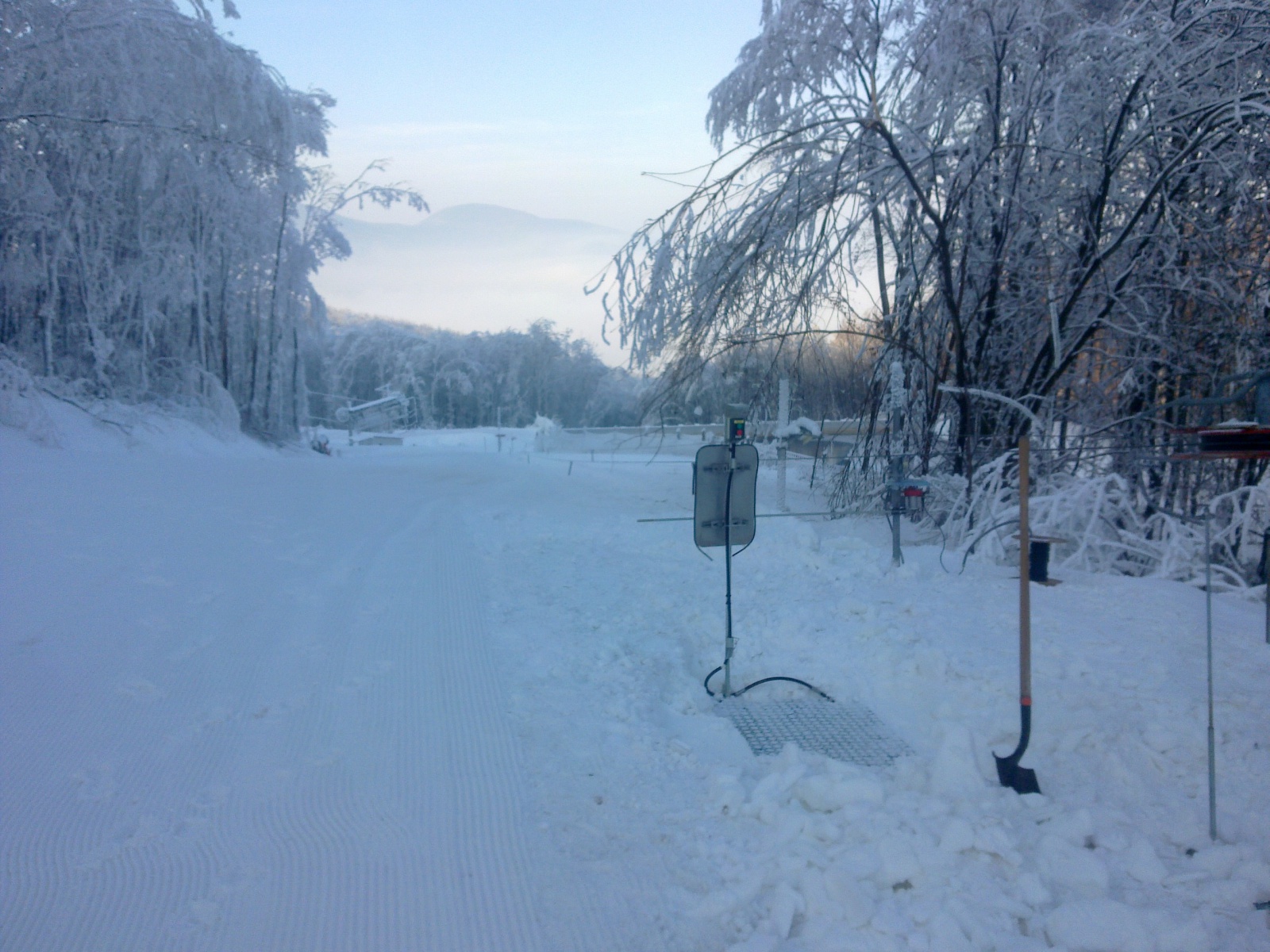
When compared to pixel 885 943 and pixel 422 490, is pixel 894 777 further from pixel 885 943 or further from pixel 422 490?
pixel 422 490

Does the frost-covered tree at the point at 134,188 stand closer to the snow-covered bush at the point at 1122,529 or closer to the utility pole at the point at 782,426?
the utility pole at the point at 782,426

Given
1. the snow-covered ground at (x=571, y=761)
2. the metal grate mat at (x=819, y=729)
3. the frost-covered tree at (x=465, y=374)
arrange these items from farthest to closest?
the frost-covered tree at (x=465, y=374) < the metal grate mat at (x=819, y=729) < the snow-covered ground at (x=571, y=761)

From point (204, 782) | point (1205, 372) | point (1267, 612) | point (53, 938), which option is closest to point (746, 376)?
point (1205, 372)

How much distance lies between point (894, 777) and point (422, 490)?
1139 centimetres

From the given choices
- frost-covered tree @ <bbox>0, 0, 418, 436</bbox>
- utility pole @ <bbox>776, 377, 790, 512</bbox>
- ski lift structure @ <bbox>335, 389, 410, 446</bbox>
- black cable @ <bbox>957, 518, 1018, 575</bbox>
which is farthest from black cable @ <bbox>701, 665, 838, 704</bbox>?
ski lift structure @ <bbox>335, 389, 410, 446</bbox>

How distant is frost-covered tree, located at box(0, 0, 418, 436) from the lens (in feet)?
38.0

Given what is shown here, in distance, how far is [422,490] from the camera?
46.5ft

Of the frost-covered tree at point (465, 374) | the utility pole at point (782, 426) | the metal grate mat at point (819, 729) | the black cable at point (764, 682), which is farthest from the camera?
the frost-covered tree at point (465, 374)

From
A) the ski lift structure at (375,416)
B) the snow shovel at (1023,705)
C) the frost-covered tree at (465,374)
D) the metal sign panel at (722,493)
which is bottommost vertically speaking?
the snow shovel at (1023,705)

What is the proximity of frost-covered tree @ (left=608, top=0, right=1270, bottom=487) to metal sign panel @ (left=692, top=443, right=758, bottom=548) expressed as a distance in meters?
3.25

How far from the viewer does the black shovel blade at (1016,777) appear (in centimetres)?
380

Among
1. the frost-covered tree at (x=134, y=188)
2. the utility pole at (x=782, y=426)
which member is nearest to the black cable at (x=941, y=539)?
the utility pole at (x=782, y=426)

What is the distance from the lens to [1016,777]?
12.6ft

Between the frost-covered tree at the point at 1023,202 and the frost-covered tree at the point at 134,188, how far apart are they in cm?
743
